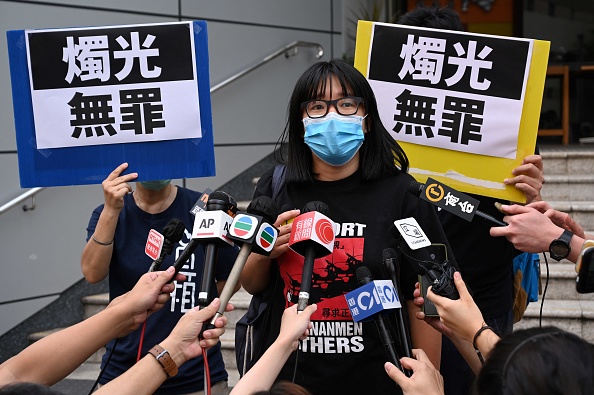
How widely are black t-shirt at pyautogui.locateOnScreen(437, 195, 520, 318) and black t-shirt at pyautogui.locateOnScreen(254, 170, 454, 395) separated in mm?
648

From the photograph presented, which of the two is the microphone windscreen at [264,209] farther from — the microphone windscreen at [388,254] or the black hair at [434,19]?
the black hair at [434,19]

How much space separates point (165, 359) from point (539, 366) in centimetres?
93

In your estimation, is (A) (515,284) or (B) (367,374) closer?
(B) (367,374)

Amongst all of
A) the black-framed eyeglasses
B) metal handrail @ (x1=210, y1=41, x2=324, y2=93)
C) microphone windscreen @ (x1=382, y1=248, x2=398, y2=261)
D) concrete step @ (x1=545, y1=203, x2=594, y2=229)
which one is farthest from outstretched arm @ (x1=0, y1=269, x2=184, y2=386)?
metal handrail @ (x1=210, y1=41, x2=324, y2=93)

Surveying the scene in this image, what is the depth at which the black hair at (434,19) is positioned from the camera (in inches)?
126

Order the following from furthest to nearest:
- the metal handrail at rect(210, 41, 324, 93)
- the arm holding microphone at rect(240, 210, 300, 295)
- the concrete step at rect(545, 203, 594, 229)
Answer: the metal handrail at rect(210, 41, 324, 93) < the concrete step at rect(545, 203, 594, 229) < the arm holding microphone at rect(240, 210, 300, 295)

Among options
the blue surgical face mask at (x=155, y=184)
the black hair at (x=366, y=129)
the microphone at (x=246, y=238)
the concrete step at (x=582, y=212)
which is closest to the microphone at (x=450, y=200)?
the black hair at (x=366, y=129)

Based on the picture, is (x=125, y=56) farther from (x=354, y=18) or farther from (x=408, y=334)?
(x=354, y=18)

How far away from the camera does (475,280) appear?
10.4ft

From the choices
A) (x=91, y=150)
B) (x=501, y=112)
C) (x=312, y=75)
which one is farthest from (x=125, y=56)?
(x=501, y=112)

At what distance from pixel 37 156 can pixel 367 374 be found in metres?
1.47

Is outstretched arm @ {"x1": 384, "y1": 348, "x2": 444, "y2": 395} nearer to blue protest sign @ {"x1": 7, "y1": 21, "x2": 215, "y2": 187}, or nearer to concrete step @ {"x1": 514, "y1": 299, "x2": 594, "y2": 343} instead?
blue protest sign @ {"x1": 7, "y1": 21, "x2": 215, "y2": 187}

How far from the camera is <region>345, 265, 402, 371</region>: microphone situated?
2199mm

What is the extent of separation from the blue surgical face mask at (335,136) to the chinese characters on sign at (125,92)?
21.2 inches
